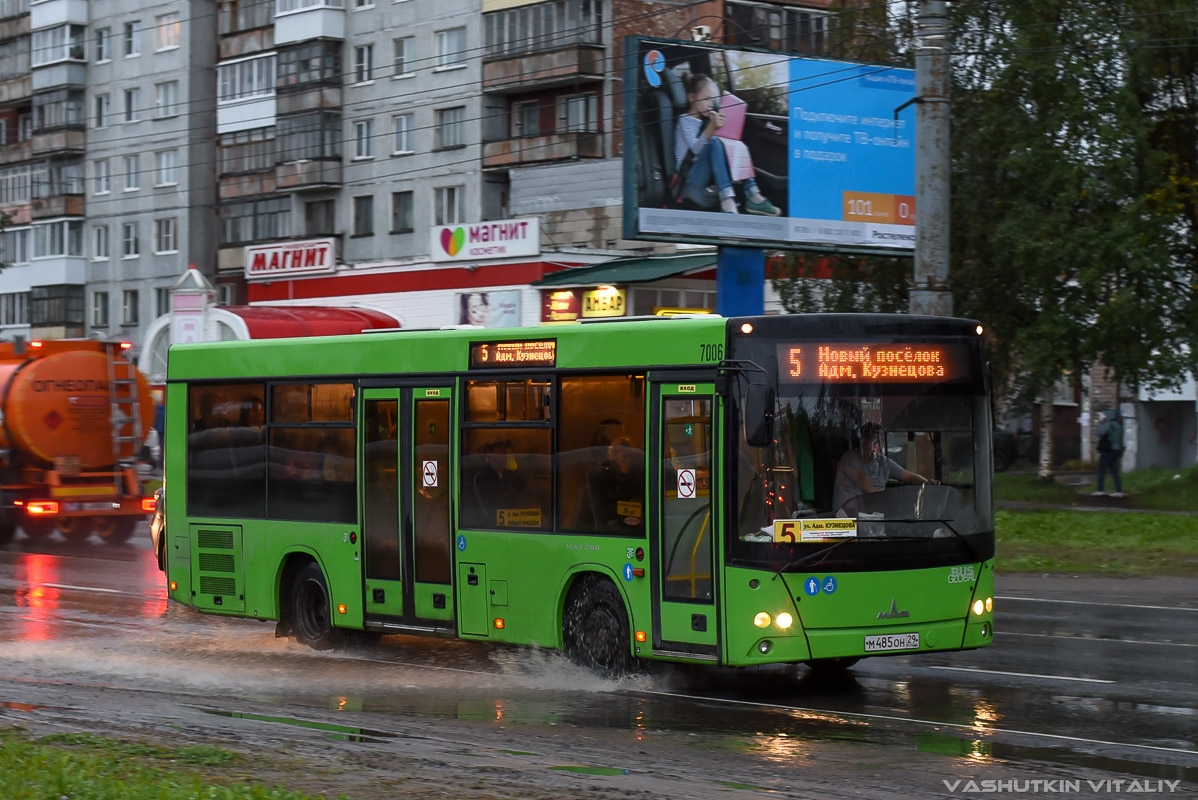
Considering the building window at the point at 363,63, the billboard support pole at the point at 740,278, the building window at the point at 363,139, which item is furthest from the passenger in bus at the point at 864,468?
the building window at the point at 363,63

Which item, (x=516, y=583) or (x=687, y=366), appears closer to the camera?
(x=687, y=366)

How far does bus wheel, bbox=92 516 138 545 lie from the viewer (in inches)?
1122

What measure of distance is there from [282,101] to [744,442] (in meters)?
54.9

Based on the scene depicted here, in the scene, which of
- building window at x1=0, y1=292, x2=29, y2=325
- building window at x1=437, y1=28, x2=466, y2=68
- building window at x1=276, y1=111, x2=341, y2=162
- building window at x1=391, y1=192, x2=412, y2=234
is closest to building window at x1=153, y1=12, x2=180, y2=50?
building window at x1=276, y1=111, x2=341, y2=162

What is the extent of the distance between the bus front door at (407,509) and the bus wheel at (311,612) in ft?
2.56

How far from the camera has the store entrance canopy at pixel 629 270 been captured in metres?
38.0

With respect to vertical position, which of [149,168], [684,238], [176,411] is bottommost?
[176,411]

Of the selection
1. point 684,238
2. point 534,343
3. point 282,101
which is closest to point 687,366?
point 534,343

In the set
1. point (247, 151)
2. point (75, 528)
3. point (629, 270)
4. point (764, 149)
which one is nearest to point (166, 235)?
point (247, 151)

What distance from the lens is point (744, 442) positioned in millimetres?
10812

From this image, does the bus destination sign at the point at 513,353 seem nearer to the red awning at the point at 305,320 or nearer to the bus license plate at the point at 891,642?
the bus license plate at the point at 891,642

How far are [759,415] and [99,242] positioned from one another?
66589 millimetres

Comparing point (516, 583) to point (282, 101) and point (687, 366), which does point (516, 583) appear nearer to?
point (687, 366)

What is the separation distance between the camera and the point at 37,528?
29.6 metres
